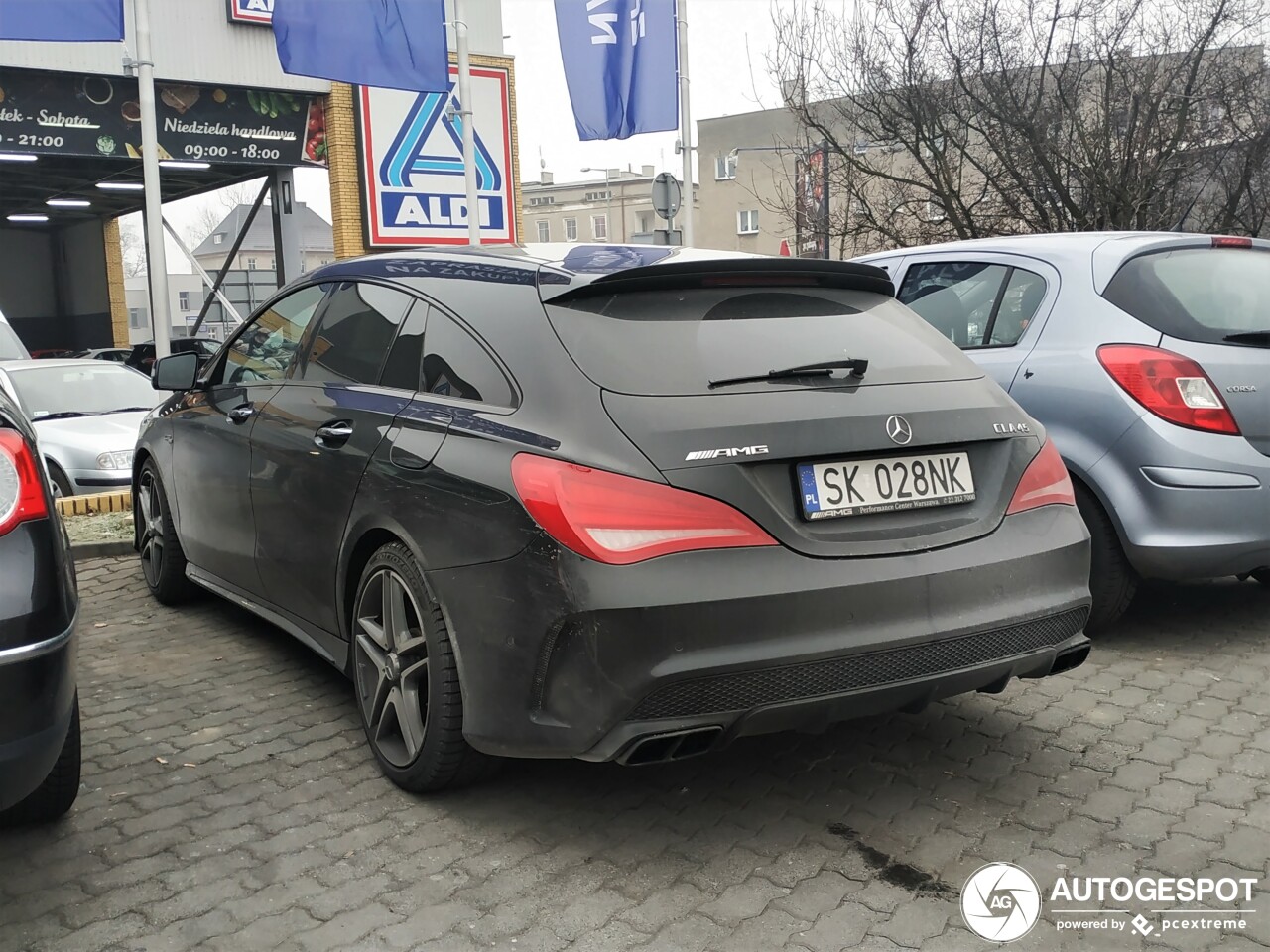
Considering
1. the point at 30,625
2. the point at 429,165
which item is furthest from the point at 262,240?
the point at 30,625

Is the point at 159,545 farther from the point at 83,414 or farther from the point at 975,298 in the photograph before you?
the point at 83,414

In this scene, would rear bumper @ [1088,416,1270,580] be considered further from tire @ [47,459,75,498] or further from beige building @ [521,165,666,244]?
beige building @ [521,165,666,244]

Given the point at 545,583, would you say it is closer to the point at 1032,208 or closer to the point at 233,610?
the point at 233,610

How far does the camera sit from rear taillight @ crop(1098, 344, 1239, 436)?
4.27m

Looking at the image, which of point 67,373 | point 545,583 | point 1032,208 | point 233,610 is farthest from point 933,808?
point 1032,208

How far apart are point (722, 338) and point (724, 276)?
0.23 m

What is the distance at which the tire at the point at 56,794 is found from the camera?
120 inches

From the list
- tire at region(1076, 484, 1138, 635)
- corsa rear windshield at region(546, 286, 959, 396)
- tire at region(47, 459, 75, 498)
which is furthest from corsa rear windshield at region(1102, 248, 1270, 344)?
tire at region(47, 459, 75, 498)

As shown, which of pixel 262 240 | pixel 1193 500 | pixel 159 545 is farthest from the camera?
pixel 262 240

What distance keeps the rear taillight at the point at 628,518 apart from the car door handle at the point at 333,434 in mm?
1079

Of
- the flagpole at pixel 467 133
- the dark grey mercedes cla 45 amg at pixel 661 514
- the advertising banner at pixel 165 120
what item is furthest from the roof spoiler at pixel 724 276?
the advertising banner at pixel 165 120

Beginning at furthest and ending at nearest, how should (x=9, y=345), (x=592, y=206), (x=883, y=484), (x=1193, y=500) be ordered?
(x=592, y=206), (x=9, y=345), (x=1193, y=500), (x=883, y=484)

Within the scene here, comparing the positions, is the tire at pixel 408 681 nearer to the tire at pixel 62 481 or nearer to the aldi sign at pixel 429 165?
the tire at pixel 62 481

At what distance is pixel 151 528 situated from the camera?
561 cm
